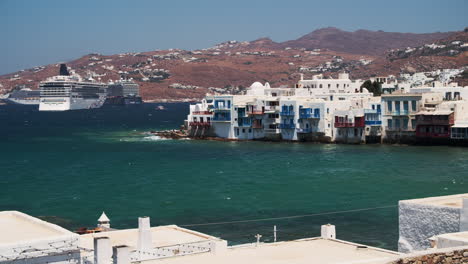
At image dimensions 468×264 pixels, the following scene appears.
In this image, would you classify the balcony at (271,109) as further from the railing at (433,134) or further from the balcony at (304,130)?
the railing at (433,134)

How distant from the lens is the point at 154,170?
49.7m

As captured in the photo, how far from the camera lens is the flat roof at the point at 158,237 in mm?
17609

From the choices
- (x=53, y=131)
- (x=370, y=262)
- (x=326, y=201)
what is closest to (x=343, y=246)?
(x=370, y=262)

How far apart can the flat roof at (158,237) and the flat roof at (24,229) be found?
1907mm

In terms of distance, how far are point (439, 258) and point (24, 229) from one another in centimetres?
792

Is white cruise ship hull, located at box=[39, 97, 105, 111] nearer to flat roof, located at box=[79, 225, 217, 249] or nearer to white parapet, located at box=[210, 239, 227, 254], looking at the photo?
flat roof, located at box=[79, 225, 217, 249]

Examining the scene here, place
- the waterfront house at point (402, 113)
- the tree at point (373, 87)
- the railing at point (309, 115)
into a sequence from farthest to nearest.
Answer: the tree at point (373, 87), the railing at point (309, 115), the waterfront house at point (402, 113)

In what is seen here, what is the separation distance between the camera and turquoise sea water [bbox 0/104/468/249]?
1210 inches

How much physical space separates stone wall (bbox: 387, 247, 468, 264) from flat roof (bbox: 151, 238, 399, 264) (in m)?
0.91

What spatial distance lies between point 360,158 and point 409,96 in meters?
12.5

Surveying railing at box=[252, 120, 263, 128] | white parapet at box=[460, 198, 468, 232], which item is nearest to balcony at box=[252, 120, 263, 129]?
railing at box=[252, 120, 263, 128]

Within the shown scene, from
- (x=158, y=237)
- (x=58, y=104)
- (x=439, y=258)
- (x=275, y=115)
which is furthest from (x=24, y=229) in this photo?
(x=58, y=104)

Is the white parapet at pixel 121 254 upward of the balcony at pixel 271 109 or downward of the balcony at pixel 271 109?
downward

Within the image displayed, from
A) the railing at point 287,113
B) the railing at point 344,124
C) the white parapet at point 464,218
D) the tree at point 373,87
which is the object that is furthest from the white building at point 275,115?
the white parapet at point 464,218
